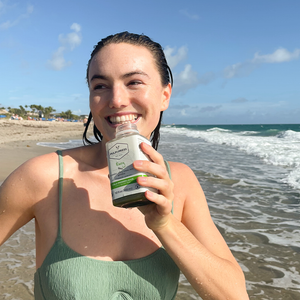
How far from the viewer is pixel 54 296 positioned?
1316 millimetres

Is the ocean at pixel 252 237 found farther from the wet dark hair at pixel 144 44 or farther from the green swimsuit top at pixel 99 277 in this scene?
the wet dark hair at pixel 144 44

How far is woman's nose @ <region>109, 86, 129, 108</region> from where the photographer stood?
4.60 feet

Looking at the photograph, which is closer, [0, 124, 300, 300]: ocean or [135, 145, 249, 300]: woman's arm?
[135, 145, 249, 300]: woman's arm

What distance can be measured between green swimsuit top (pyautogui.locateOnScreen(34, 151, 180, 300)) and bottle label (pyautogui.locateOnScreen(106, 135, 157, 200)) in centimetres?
45

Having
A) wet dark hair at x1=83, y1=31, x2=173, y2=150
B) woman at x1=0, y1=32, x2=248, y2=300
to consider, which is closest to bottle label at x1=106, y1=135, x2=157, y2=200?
woman at x1=0, y1=32, x2=248, y2=300

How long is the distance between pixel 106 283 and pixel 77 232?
0.28 meters

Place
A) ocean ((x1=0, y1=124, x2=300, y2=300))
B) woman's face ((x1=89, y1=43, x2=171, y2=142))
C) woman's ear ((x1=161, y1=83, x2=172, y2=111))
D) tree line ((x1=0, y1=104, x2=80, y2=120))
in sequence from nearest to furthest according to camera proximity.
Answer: woman's face ((x1=89, y1=43, x2=171, y2=142))
woman's ear ((x1=161, y1=83, x2=172, y2=111))
ocean ((x1=0, y1=124, x2=300, y2=300))
tree line ((x1=0, y1=104, x2=80, y2=120))

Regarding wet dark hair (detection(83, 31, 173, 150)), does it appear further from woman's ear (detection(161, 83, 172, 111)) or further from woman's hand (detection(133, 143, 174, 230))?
woman's hand (detection(133, 143, 174, 230))

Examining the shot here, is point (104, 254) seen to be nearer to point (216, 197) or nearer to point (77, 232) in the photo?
point (77, 232)

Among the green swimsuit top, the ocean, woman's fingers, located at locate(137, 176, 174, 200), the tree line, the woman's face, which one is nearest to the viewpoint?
woman's fingers, located at locate(137, 176, 174, 200)

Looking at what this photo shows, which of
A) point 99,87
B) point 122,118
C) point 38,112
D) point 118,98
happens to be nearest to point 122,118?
Result: point 122,118

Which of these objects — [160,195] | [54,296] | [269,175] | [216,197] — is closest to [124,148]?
[160,195]

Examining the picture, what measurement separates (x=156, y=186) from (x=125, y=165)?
0.48ft

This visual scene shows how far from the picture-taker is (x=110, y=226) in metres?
1.52
